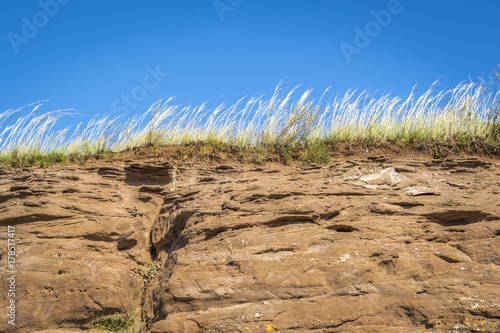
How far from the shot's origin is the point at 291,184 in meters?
5.78

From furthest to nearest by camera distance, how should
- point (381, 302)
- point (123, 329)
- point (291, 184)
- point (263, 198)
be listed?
point (291, 184) → point (263, 198) → point (123, 329) → point (381, 302)

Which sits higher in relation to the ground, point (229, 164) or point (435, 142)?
point (435, 142)

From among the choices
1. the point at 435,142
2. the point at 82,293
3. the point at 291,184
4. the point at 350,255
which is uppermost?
the point at 435,142

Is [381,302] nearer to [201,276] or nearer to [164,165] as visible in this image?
[201,276]

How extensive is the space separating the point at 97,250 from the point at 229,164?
8.79ft

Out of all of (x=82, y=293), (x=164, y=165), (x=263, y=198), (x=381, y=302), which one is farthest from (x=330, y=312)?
(x=164, y=165)

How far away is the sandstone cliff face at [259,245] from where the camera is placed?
402 cm

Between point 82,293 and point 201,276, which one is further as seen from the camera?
point 82,293

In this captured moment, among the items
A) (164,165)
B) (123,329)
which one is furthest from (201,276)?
(164,165)

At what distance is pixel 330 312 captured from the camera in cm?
401

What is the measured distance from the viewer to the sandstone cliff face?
4020 millimetres

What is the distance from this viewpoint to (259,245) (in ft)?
15.7

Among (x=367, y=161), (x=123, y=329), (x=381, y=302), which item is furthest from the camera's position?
(x=367, y=161)

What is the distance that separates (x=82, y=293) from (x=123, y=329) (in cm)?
74
